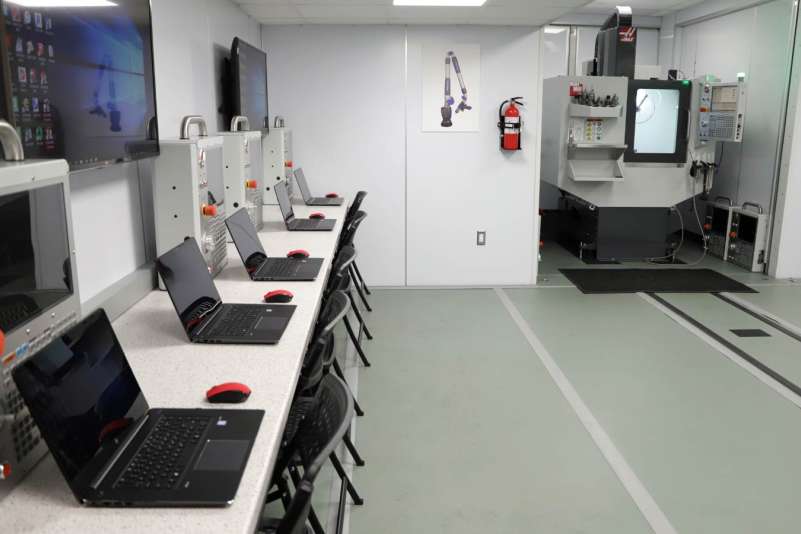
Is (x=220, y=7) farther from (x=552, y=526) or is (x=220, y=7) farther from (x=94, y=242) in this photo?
(x=552, y=526)

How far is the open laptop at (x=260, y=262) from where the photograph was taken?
3115mm

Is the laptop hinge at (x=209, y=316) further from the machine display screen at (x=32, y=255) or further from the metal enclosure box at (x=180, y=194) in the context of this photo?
the machine display screen at (x=32, y=255)

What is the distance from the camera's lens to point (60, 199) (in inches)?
60.7

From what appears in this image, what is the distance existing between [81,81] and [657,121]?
224 inches

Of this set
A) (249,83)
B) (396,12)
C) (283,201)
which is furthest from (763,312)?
(249,83)

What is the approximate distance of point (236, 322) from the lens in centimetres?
242

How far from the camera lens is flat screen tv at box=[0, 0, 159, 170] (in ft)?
5.82

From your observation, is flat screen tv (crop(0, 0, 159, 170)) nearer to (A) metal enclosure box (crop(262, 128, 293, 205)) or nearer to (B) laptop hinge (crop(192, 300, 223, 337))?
(B) laptop hinge (crop(192, 300, 223, 337))

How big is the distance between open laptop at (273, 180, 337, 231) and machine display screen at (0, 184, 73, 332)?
2733mm

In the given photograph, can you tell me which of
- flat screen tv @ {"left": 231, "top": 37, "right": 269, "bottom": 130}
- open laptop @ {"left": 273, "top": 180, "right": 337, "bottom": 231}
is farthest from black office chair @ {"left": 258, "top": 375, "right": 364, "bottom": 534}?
flat screen tv @ {"left": 231, "top": 37, "right": 269, "bottom": 130}

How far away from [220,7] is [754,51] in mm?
5279

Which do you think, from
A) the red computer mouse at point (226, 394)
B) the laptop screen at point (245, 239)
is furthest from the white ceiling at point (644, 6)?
the red computer mouse at point (226, 394)

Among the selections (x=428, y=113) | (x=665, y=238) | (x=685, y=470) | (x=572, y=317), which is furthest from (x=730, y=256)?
(x=685, y=470)

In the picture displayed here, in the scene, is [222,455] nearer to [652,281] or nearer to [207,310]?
[207,310]
